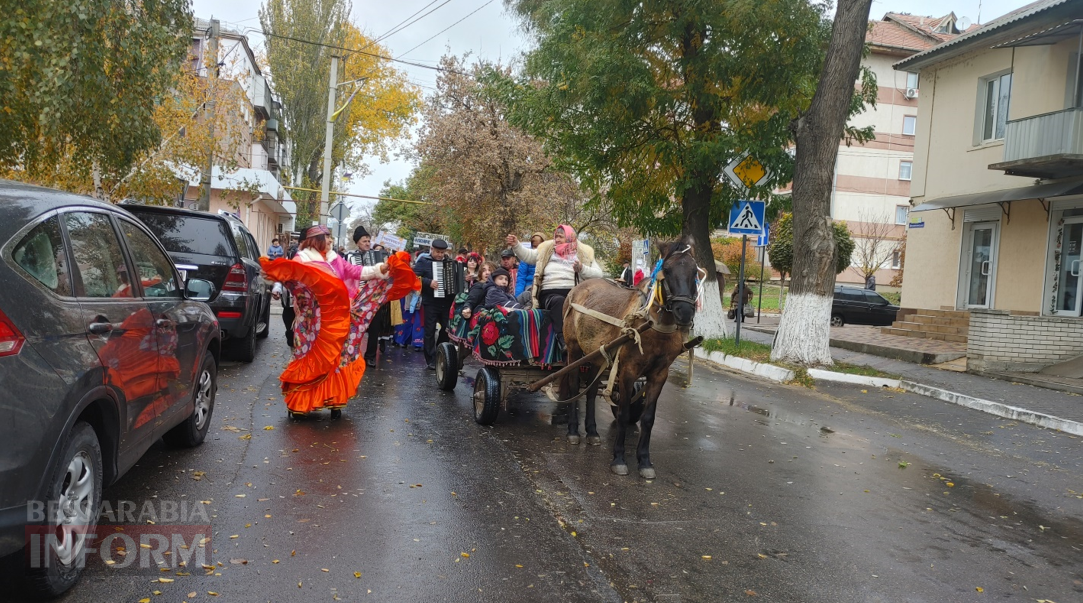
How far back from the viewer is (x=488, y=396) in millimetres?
7797

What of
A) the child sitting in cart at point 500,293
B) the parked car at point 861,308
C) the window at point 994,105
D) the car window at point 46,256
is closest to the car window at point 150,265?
the car window at point 46,256

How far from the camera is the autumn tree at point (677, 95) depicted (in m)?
15.6

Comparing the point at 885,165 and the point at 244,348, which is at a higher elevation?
the point at 885,165

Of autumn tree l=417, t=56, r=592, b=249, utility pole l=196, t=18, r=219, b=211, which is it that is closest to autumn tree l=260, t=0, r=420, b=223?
autumn tree l=417, t=56, r=592, b=249

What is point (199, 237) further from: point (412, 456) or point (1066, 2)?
point (1066, 2)

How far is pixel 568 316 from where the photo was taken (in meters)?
7.79

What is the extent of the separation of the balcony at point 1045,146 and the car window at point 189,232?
613 inches

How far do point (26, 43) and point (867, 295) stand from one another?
89.7 feet

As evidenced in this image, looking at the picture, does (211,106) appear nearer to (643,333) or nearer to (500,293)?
(500,293)

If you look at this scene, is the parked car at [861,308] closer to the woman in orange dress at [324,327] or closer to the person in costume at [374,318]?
the person in costume at [374,318]

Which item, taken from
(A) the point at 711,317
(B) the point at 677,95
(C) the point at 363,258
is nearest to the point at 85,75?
(C) the point at 363,258

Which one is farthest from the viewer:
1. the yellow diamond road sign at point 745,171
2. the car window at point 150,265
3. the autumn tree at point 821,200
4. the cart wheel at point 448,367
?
the yellow diamond road sign at point 745,171

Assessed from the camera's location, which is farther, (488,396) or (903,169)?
(903,169)

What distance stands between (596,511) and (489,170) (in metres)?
27.0
